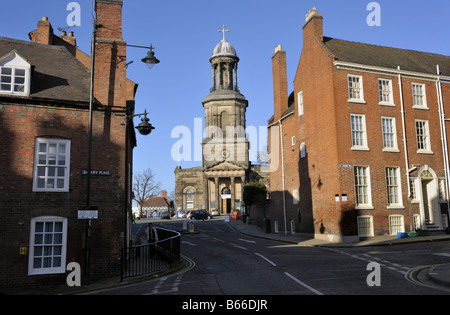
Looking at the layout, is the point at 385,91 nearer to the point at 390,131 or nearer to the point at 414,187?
the point at 390,131

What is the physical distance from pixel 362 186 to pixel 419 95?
27.1ft

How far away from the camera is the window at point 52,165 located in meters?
13.7

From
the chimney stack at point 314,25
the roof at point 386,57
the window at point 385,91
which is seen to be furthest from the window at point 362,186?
the chimney stack at point 314,25

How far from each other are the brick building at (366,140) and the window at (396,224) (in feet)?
0.20

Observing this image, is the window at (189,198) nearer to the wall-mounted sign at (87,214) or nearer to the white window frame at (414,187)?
the white window frame at (414,187)

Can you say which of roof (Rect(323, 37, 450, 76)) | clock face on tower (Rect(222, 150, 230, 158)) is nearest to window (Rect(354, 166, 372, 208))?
roof (Rect(323, 37, 450, 76))

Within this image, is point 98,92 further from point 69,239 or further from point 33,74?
point 69,239

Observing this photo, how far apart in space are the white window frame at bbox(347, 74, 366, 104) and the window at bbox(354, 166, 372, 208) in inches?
174

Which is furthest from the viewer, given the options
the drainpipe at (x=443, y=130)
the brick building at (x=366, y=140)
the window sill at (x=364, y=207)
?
the drainpipe at (x=443, y=130)

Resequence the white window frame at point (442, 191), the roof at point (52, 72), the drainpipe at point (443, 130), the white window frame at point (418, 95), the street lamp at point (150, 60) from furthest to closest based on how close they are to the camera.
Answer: the white window frame at point (418, 95), the drainpipe at point (443, 130), the white window frame at point (442, 191), the roof at point (52, 72), the street lamp at point (150, 60)

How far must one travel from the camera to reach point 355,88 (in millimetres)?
24469

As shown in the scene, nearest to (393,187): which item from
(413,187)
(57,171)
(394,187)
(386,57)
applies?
(394,187)

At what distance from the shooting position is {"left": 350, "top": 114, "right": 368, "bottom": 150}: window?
945 inches
